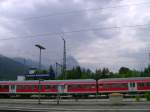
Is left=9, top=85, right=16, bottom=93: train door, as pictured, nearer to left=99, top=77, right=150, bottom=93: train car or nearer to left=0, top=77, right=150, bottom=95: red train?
left=0, top=77, right=150, bottom=95: red train

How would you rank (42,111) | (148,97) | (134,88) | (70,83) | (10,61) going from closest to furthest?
(42,111) < (148,97) < (134,88) < (70,83) < (10,61)

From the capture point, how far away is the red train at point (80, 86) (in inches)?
2371

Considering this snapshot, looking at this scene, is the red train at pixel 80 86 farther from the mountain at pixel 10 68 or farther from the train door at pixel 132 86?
the mountain at pixel 10 68

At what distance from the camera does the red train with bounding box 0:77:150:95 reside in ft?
198

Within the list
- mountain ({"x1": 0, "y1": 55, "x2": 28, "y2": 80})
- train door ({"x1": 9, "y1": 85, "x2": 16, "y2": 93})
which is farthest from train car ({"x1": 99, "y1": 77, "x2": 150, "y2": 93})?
mountain ({"x1": 0, "y1": 55, "x2": 28, "y2": 80})

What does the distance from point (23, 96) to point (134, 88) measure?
23.3m

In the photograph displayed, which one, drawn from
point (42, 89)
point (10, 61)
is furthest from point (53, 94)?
point (10, 61)

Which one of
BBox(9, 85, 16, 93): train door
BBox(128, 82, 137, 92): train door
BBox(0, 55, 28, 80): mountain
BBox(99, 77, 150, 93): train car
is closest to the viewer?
BBox(99, 77, 150, 93): train car

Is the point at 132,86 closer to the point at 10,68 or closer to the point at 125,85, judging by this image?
the point at 125,85

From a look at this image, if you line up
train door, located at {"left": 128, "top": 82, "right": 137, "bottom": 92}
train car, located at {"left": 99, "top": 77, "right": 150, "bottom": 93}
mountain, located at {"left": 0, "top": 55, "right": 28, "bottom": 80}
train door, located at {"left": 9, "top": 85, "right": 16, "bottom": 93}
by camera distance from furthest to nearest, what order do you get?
mountain, located at {"left": 0, "top": 55, "right": 28, "bottom": 80} → train door, located at {"left": 9, "top": 85, "right": 16, "bottom": 93} → train door, located at {"left": 128, "top": 82, "right": 137, "bottom": 92} → train car, located at {"left": 99, "top": 77, "right": 150, "bottom": 93}

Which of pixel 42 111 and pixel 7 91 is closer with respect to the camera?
pixel 42 111

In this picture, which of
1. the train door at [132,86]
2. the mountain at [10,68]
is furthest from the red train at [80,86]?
the mountain at [10,68]

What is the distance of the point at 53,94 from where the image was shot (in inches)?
2606

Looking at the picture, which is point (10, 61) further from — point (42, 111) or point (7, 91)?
point (42, 111)
